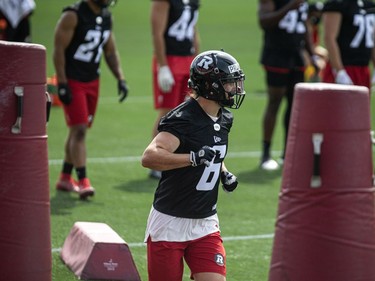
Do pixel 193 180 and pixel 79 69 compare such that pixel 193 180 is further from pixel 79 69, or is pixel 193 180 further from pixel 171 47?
pixel 171 47

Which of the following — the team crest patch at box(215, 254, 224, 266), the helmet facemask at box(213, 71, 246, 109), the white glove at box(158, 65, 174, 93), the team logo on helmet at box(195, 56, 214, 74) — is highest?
the team logo on helmet at box(195, 56, 214, 74)

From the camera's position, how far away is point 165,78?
36.1ft

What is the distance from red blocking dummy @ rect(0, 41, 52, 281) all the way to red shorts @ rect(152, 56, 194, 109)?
206 inches

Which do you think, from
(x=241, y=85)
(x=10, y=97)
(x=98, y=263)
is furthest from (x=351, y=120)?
(x=98, y=263)

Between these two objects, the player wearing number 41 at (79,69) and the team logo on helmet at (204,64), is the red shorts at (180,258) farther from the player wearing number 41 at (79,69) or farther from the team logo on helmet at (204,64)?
the player wearing number 41 at (79,69)

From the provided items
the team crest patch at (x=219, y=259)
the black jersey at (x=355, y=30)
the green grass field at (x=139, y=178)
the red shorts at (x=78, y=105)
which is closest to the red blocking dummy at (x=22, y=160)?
the team crest patch at (x=219, y=259)

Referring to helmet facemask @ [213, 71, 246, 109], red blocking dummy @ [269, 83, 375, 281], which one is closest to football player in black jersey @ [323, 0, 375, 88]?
helmet facemask @ [213, 71, 246, 109]

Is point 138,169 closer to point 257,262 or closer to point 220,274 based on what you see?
point 257,262

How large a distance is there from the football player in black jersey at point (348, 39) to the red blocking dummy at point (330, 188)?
20.0 ft

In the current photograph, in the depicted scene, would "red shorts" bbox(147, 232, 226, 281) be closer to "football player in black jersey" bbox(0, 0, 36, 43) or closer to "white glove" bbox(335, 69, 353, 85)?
"white glove" bbox(335, 69, 353, 85)

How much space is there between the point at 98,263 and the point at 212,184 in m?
1.47

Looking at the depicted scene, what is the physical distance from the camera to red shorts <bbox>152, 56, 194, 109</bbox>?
11.2 metres

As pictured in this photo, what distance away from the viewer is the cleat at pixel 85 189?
32.3 feet

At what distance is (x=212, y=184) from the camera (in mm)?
6195
